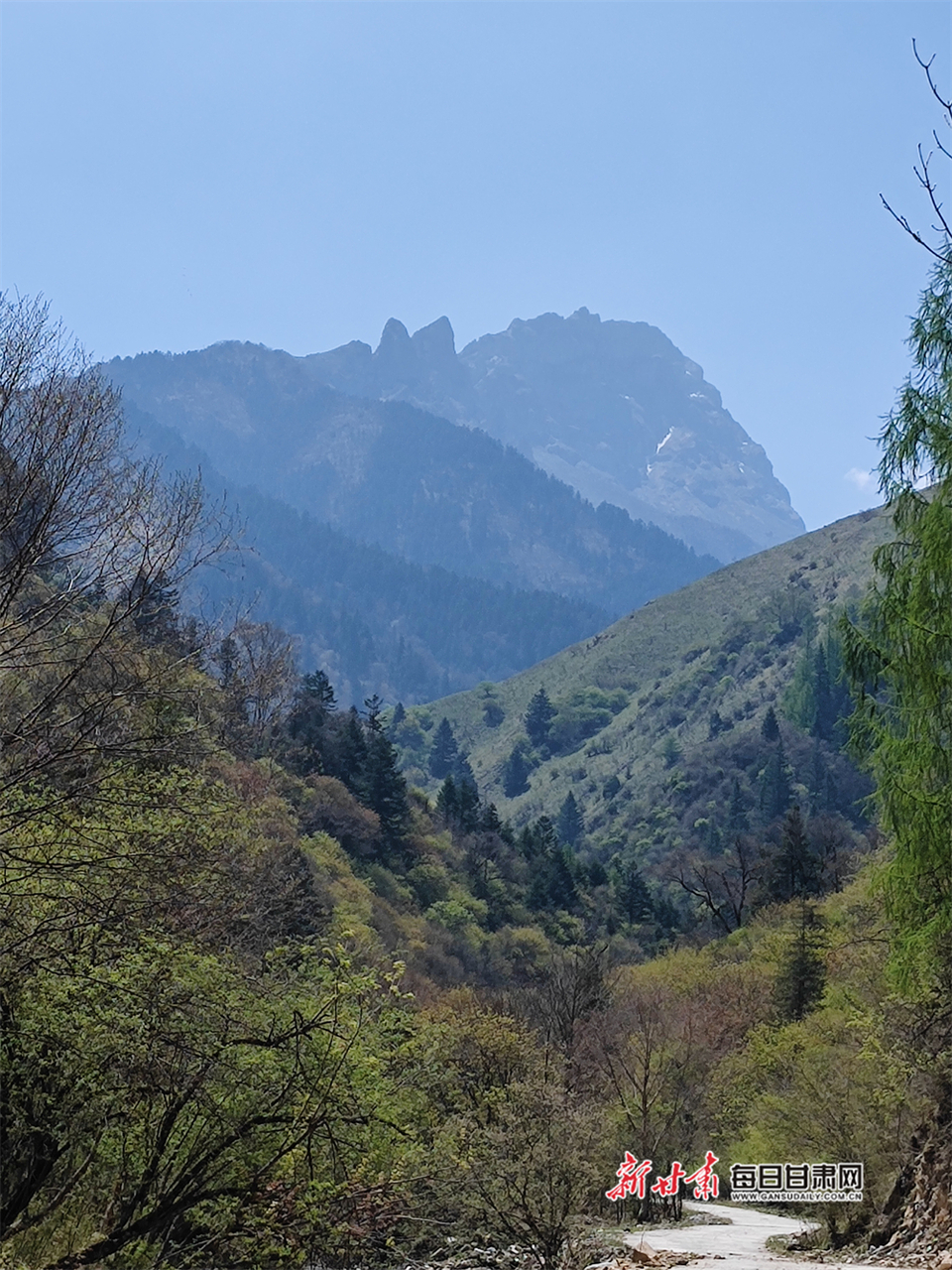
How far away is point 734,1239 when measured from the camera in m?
20.0

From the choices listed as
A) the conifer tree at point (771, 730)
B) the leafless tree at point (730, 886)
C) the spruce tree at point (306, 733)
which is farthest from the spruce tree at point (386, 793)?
the conifer tree at point (771, 730)

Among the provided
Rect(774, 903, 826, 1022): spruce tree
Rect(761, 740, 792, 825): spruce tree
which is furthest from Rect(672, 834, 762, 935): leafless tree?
Rect(761, 740, 792, 825): spruce tree

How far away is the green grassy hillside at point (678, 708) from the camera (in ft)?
351

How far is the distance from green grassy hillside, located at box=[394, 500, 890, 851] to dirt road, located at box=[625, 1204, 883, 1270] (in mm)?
73913

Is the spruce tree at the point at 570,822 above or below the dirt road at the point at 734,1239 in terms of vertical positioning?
above

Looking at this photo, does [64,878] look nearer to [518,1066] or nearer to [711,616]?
[518,1066]

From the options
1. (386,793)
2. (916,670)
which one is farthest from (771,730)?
(916,670)

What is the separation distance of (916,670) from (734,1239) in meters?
13.7

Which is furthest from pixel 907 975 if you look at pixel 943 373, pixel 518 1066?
pixel 518 1066

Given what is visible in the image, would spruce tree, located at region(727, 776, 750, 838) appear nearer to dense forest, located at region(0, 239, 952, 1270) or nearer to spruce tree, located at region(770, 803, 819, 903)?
spruce tree, located at region(770, 803, 819, 903)

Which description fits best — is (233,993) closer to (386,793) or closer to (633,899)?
(386,793)

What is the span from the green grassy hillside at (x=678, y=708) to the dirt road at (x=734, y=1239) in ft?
242

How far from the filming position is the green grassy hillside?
351ft

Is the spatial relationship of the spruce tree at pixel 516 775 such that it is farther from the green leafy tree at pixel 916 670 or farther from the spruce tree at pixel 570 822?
the green leafy tree at pixel 916 670
